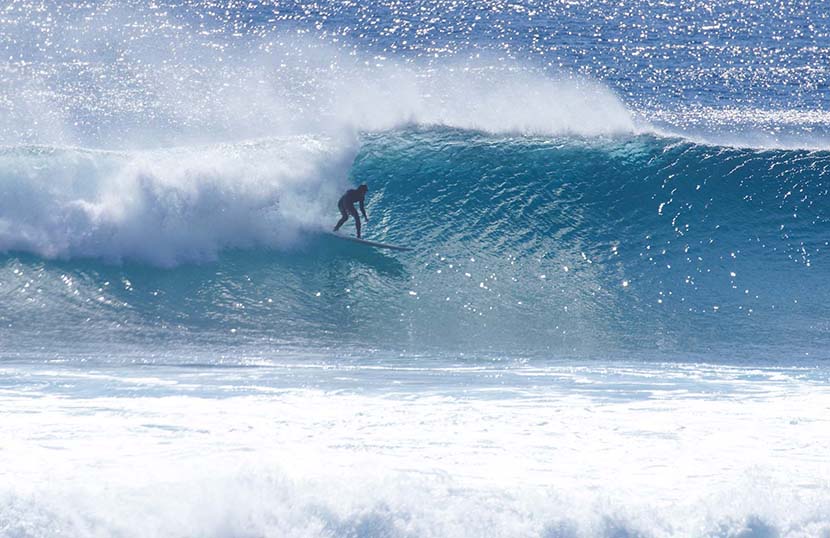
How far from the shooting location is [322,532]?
7.68m

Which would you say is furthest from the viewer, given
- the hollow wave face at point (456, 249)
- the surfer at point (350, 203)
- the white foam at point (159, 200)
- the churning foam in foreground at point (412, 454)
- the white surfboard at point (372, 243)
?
the white surfboard at point (372, 243)

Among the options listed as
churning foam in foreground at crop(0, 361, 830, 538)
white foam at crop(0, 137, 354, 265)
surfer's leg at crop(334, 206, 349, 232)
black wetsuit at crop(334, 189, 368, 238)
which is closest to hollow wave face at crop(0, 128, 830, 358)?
white foam at crop(0, 137, 354, 265)

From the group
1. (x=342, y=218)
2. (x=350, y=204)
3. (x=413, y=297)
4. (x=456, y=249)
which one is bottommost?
(x=413, y=297)

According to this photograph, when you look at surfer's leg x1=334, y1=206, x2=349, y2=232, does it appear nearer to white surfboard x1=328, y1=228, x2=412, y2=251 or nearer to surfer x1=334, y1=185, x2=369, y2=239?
surfer x1=334, y1=185, x2=369, y2=239

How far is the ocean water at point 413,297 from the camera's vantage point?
8.02m

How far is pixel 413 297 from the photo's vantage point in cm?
1351

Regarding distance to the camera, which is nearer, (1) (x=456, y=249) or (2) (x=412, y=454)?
(2) (x=412, y=454)

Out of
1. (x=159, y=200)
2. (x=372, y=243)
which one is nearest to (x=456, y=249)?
(x=372, y=243)

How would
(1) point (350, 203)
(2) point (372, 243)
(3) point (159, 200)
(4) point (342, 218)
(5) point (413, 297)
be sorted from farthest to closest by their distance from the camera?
(3) point (159, 200) → (2) point (372, 243) → (4) point (342, 218) → (1) point (350, 203) → (5) point (413, 297)

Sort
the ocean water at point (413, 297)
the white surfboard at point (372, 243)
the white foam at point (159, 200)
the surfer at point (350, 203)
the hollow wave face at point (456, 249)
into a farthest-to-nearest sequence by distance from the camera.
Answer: the white surfboard at point (372, 243) < the white foam at point (159, 200) < the surfer at point (350, 203) < the hollow wave face at point (456, 249) < the ocean water at point (413, 297)

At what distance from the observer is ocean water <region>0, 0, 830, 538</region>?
8.02 m

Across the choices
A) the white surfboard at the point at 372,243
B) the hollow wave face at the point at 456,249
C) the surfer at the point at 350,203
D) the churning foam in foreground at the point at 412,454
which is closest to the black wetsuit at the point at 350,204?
the surfer at the point at 350,203

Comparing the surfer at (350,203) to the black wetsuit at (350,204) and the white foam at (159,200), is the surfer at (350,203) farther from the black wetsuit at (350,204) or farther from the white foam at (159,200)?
the white foam at (159,200)

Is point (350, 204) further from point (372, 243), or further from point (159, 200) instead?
point (159, 200)
